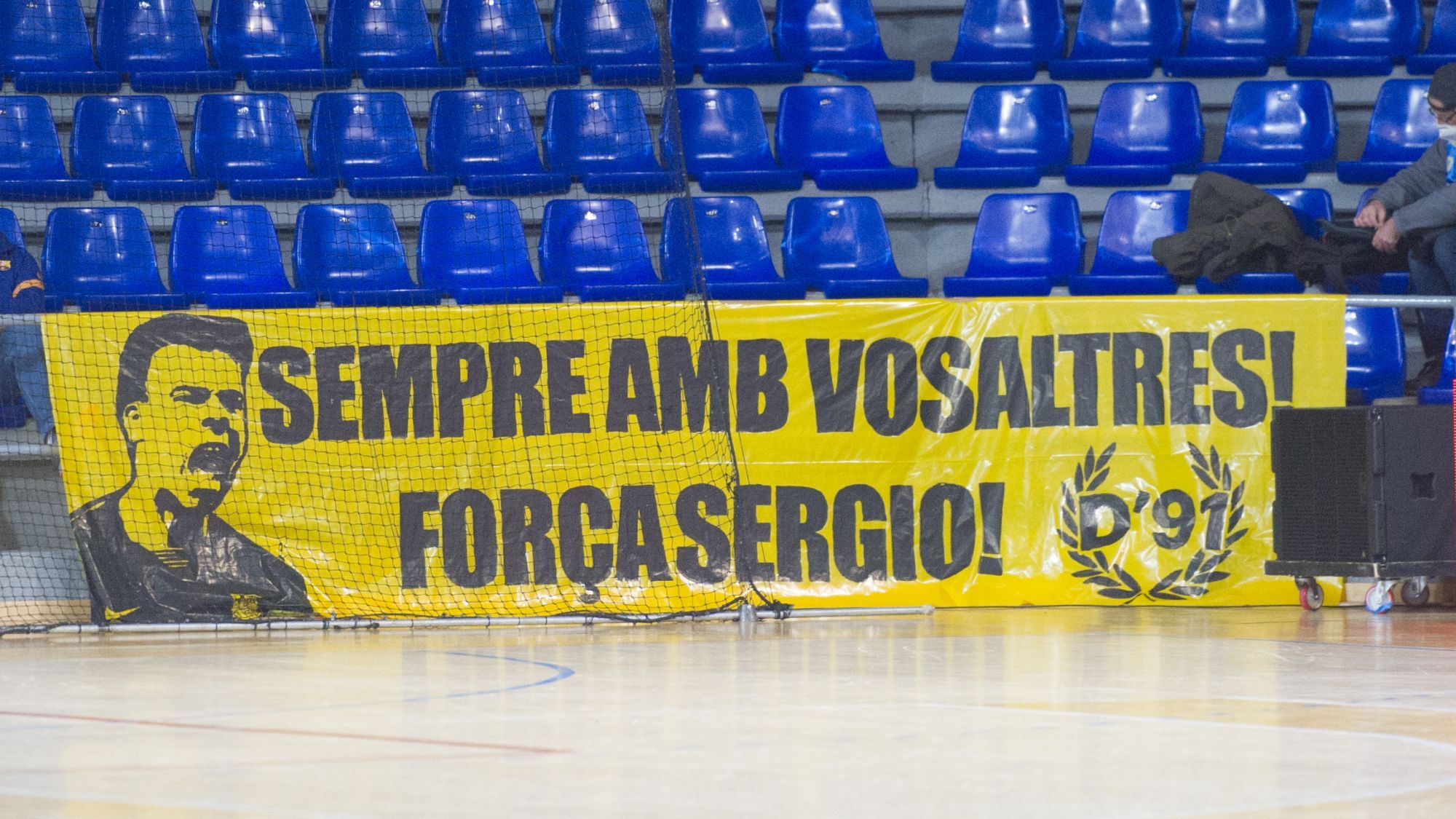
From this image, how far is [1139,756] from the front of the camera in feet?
9.69

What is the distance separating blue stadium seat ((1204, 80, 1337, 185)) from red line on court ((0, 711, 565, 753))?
640 cm

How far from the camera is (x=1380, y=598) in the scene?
659cm

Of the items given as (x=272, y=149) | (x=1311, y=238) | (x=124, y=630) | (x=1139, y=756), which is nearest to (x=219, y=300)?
(x=272, y=149)

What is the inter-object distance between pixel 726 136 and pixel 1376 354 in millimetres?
3301

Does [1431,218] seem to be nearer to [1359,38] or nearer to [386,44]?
[1359,38]

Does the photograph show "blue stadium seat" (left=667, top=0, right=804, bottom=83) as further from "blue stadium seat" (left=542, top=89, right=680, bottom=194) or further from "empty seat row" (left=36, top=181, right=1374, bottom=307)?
"empty seat row" (left=36, top=181, right=1374, bottom=307)

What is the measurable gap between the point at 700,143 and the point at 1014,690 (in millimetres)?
5163

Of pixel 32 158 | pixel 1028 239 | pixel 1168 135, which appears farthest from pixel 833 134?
pixel 32 158

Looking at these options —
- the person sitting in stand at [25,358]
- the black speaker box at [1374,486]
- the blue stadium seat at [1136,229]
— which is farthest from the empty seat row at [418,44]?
the black speaker box at [1374,486]

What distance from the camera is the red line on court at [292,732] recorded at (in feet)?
Result: 10.2

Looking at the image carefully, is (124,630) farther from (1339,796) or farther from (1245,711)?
(1339,796)

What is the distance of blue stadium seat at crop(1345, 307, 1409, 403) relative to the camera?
7.61 meters

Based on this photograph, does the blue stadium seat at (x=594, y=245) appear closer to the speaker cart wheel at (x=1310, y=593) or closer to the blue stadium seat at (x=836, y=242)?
the blue stadium seat at (x=836, y=242)

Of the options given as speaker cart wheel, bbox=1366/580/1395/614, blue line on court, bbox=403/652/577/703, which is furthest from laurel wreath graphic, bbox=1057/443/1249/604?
blue line on court, bbox=403/652/577/703
